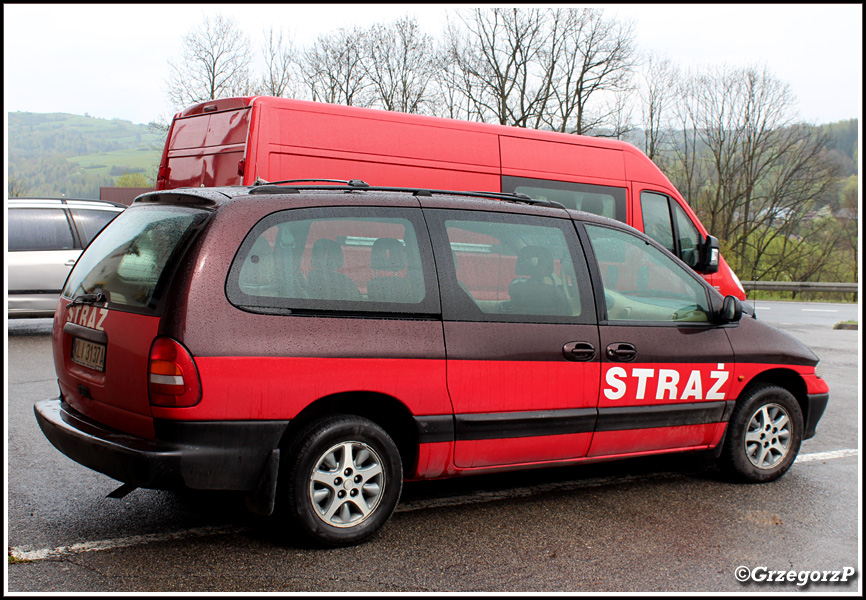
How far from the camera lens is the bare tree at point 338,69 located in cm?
3597

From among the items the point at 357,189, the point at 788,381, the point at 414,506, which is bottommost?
the point at 414,506

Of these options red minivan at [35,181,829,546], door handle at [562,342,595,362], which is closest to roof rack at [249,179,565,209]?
red minivan at [35,181,829,546]

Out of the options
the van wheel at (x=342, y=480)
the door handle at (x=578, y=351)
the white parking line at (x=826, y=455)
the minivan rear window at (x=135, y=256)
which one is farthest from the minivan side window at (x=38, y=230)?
the white parking line at (x=826, y=455)

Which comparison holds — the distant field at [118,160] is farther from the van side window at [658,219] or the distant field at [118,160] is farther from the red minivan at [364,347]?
the red minivan at [364,347]

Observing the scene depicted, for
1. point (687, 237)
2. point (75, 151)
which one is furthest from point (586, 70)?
point (75, 151)

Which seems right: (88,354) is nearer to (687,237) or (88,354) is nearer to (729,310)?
(729,310)

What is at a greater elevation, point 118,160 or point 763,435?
point 118,160

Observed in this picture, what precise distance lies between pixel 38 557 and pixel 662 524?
122 inches

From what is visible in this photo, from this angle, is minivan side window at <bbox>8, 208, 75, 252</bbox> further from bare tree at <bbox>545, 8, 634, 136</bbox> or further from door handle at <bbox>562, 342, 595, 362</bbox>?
bare tree at <bbox>545, 8, 634, 136</bbox>

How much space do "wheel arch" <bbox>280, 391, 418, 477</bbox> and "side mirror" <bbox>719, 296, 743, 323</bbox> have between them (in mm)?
2189

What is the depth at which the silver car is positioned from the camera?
36.1 feet

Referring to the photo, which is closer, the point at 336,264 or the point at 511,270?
the point at 336,264

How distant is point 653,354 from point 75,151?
5925 cm

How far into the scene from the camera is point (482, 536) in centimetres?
395
